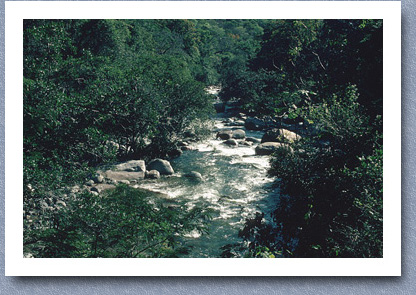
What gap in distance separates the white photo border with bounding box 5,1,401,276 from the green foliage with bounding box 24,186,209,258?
30cm

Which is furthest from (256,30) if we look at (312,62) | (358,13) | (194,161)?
(358,13)

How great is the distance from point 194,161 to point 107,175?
10.8 ft

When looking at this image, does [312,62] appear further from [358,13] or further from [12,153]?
[12,153]

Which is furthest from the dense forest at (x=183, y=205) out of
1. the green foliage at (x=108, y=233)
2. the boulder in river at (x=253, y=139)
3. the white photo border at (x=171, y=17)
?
the boulder in river at (x=253, y=139)

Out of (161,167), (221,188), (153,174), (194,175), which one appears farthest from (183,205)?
(161,167)

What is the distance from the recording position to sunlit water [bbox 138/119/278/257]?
25.4 feet

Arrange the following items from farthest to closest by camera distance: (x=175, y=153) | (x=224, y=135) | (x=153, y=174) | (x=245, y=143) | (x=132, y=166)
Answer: (x=224, y=135)
(x=245, y=143)
(x=175, y=153)
(x=132, y=166)
(x=153, y=174)

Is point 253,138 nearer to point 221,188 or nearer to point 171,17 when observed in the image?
point 221,188

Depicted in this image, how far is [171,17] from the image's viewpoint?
4.29 metres

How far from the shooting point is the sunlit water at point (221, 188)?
7751 mm

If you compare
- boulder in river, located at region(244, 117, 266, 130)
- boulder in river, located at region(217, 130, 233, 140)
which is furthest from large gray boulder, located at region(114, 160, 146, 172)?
boulder in river, located at region(244, 117, 266, 130)

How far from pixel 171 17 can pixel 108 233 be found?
104 inches

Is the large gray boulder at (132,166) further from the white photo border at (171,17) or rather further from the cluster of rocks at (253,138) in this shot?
the white photo border at (171,17)

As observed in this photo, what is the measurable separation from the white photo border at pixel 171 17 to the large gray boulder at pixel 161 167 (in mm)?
8144
